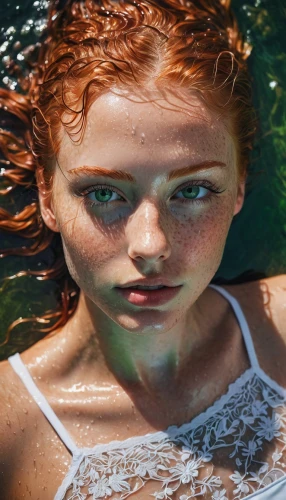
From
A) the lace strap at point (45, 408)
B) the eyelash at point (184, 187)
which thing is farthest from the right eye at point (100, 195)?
the lace strap at point (45, 408)

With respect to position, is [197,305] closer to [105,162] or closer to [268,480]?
[268,480]

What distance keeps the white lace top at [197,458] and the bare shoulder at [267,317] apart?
A: 14 centimetres

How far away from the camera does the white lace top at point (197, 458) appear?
8.18ft

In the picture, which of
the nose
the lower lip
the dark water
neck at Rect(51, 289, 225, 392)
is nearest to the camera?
the nose

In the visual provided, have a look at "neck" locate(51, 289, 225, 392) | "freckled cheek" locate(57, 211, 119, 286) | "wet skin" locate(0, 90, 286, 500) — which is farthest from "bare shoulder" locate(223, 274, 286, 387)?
"freckled cheek" locate(57, 211, 119, 286)

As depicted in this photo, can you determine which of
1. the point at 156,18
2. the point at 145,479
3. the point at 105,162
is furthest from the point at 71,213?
the point at 145,479

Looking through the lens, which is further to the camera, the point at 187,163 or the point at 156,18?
the point at 156,18

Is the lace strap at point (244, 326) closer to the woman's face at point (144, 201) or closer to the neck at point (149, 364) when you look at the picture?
the neck at point (149, 364)

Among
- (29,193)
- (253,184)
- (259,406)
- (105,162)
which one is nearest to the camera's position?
(105,162)

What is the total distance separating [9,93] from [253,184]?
0.96 m

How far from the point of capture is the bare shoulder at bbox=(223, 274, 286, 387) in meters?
2.76

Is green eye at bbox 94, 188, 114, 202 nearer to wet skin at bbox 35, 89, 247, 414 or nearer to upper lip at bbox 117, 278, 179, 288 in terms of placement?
wet skin at bbox 35, 89, 247, 414

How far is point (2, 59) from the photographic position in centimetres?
303

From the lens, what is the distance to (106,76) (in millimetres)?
2168
